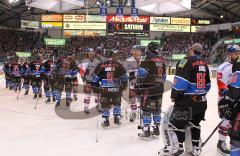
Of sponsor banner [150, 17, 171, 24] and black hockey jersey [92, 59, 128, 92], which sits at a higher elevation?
sponsor banner [150, 17, 171, 24]

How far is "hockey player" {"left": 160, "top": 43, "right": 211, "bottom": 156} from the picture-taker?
510 centimetres

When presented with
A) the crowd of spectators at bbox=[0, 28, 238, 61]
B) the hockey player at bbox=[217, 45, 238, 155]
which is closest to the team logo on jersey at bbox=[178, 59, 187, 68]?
the hockey player at bbox=[217, 45, 238, 155]

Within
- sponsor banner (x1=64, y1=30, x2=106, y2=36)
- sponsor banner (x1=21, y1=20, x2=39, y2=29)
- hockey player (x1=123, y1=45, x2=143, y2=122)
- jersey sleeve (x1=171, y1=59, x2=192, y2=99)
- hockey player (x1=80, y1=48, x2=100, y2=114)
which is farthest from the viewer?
sponsor banner (x1=21, y1=20, x2=39, y2=29)

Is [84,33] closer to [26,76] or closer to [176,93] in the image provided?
[26,76]

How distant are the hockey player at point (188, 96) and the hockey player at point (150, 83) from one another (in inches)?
51.4

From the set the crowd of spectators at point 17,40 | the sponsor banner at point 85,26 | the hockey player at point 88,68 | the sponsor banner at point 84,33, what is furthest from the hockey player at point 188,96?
the crowd of spectators at point 17,40

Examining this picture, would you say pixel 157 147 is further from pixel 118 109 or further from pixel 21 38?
pixel 21 38

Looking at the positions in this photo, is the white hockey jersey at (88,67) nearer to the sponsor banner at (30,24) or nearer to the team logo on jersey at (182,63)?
the team logo on jersey at (182,63)

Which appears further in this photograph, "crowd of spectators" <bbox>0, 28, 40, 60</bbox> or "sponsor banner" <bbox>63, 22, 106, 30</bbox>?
"crowd of spectators" <bbox>0, 28, 40, 60</bbox>

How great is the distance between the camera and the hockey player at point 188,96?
510 centimetres

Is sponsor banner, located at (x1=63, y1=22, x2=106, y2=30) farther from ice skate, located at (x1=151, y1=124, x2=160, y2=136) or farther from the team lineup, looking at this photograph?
ice skate, located at (x1=151, y1=124, x2=160, y2=136)

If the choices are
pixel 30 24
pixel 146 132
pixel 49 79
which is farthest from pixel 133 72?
pixel 30 24

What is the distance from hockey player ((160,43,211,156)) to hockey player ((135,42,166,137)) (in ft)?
4.28

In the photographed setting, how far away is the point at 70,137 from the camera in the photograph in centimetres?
691
